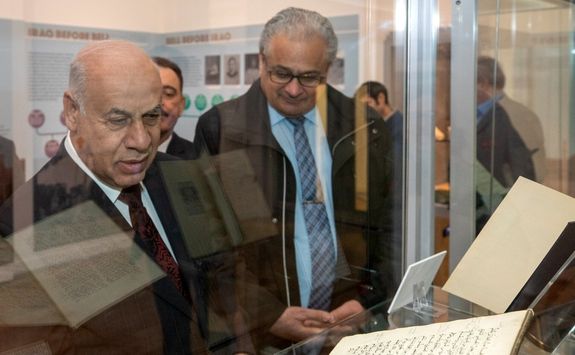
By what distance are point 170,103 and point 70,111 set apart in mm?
213

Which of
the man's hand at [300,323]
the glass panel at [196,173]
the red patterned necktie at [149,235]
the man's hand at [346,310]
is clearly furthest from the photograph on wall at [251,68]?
the man's hand at [346,310]

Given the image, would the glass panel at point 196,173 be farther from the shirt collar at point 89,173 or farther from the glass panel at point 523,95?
the glass panel at point 523,95

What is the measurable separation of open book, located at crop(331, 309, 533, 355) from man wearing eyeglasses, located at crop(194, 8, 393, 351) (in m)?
0.38

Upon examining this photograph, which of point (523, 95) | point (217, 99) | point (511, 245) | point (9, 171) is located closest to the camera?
point (9, 171)

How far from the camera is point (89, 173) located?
1204mm

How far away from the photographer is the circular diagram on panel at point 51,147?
1.12 m

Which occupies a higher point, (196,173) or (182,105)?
(182,105)

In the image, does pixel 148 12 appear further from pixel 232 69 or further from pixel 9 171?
pixel 9 171

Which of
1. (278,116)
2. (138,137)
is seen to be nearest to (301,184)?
(278,116)

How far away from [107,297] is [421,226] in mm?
1000

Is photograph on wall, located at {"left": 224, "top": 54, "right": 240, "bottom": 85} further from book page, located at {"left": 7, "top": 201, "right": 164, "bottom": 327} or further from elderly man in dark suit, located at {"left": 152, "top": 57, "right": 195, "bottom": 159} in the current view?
book page, located at {"left": 7, "top": 201, "right": 164, "bottom": 327}

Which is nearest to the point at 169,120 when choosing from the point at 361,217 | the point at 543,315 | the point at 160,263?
the point at 160,263

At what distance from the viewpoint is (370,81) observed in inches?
73.5

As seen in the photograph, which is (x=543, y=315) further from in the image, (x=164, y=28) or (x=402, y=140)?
(x=164, y=28)
